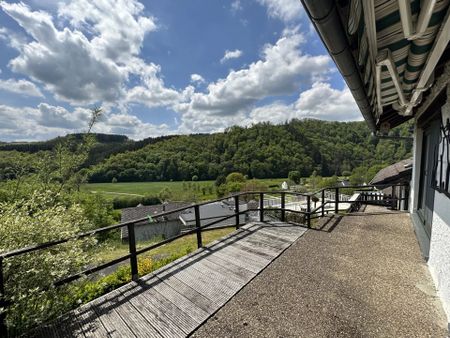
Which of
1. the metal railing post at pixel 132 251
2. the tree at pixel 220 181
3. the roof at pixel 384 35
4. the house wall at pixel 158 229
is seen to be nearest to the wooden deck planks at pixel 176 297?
the metal railing post at pixel 132 251

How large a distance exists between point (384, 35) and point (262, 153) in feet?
152

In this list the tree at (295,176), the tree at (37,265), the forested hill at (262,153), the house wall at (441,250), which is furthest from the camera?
the tree at (295,176)

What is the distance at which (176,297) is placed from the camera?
8.07 ft

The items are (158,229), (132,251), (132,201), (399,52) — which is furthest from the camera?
(132,201)

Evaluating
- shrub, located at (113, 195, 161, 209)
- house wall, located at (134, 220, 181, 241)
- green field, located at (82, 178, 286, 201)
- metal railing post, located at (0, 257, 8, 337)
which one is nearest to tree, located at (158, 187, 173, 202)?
green field, located at (82, 178, 286, 201)

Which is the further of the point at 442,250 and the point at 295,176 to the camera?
the point at 295,176

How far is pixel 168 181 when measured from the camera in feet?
145

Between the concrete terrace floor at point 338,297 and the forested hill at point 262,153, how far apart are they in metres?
37.0

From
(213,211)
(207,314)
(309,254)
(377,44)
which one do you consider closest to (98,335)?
(207,314)

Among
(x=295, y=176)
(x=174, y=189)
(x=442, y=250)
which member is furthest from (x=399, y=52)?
(x=295, y=176)

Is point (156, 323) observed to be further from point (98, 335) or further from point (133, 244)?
point (133, 244)

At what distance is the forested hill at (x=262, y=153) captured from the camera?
3991 centimetres

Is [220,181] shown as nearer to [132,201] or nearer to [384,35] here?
[132,201]

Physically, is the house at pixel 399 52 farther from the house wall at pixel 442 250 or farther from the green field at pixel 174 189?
the green field at pixel 174 189
